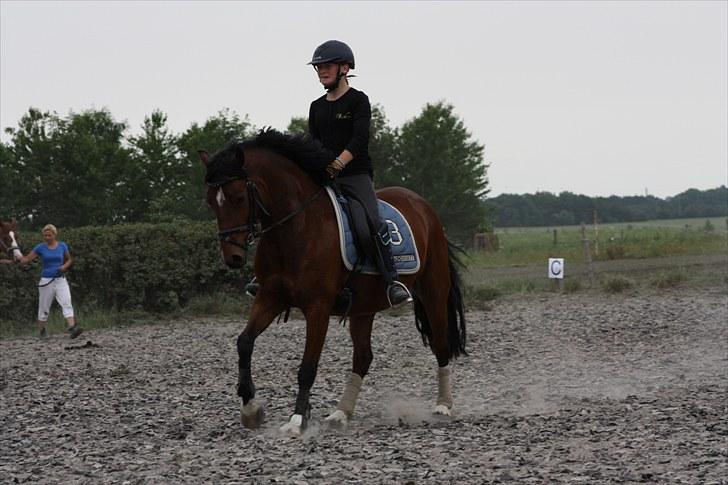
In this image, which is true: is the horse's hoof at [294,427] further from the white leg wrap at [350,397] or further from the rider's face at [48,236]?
the rider's face at [48,236]

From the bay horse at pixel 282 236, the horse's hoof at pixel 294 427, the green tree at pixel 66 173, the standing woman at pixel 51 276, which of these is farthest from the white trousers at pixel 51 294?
the green tree at pixel 66 173

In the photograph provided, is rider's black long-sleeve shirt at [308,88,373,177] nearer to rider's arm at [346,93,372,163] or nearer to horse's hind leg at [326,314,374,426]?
rider's arm at [346,93,372,163]

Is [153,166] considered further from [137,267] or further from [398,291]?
[398,291]

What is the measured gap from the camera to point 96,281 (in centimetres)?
1969

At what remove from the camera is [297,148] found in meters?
8.46

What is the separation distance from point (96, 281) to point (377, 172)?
29895 mm

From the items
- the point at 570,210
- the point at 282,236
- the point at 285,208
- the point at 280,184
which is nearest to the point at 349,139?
the point at 280,184

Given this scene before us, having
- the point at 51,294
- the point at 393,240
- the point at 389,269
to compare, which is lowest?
the point at 51,294

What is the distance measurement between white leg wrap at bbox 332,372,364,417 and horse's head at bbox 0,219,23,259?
1073cm

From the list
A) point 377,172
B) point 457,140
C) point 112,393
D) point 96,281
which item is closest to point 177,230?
point 96,281

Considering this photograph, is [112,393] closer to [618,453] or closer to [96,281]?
[618,453]

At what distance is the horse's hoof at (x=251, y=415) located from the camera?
324 inches

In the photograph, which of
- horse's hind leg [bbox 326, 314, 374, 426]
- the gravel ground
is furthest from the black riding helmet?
the gravel ground

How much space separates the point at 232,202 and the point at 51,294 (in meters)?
10.7
